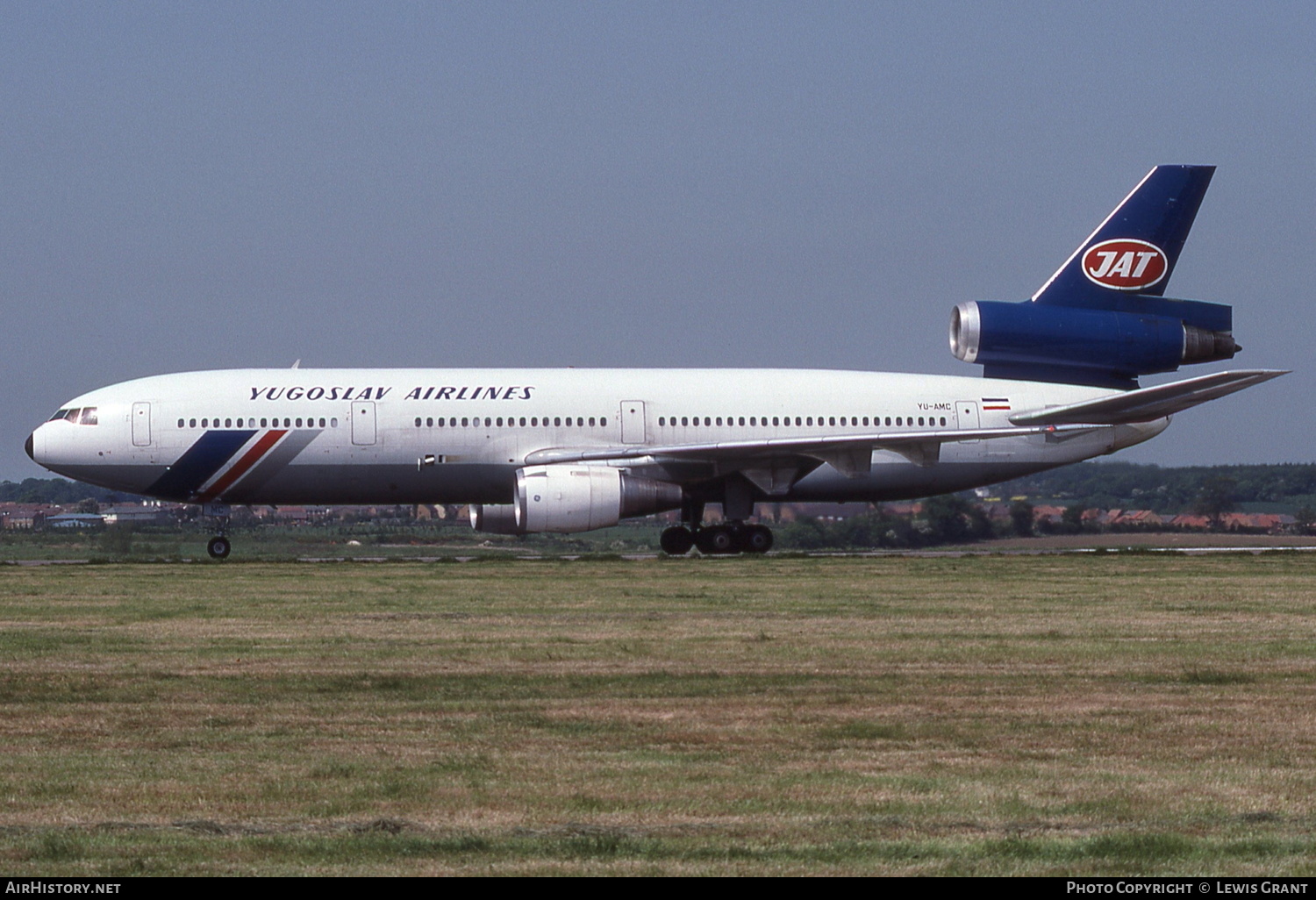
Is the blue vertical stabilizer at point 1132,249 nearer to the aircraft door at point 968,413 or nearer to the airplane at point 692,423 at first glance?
the airplane at point 692,423

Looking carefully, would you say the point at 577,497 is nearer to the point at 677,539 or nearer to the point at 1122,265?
the point at 677,539

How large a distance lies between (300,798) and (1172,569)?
786 inches

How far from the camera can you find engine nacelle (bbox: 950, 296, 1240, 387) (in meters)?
31.9

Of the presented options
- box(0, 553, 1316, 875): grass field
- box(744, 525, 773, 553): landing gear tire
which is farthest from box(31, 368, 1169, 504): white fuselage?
box(0, 553, 1316, 875): grass field

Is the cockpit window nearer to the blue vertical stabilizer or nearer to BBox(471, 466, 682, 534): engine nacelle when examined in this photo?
BBox(471, 466, 682, 534): engine nacelle

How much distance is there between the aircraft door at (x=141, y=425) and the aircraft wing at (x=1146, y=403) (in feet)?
52.3

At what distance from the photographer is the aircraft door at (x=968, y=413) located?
102 ft

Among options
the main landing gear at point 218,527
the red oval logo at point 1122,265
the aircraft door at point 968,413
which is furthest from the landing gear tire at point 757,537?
the main landing gear at point 218,527

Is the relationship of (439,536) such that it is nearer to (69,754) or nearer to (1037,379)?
(1037,379)

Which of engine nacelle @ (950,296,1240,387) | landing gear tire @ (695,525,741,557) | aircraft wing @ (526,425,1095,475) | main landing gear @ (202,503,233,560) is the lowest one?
landing gear tire @ (695,525,741,557)

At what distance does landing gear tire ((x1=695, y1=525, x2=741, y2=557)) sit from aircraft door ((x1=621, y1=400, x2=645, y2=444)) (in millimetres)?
2301
